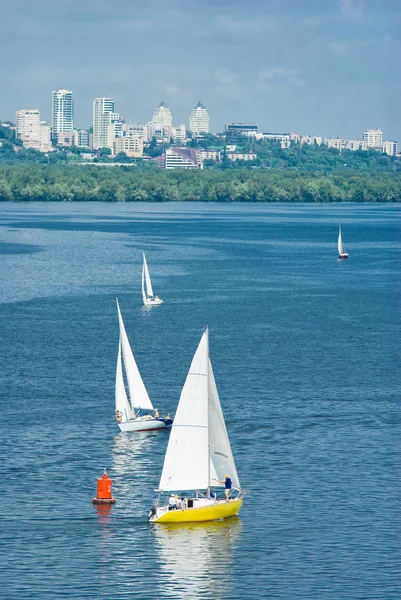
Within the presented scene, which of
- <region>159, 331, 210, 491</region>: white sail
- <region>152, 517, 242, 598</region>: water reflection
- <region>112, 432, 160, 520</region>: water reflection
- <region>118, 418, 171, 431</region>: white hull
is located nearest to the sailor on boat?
<region>159, 331, 210, 491</region>: white sail

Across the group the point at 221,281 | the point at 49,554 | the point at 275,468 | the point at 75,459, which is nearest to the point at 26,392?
the point at 75,459

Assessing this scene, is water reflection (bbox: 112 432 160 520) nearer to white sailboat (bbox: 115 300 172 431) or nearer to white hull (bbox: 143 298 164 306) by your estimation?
white sailboat (bbox: 115 300 172 431)

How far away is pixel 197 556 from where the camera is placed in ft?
177

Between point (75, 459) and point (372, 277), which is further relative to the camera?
point (372, 277)

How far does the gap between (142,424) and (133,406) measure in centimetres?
270

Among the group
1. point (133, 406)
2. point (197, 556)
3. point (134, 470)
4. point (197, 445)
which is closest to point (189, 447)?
point (197, 445)

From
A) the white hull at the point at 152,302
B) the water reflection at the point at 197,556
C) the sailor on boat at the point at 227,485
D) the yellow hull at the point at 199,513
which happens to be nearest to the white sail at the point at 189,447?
the sailor on boat at the point at 227,485

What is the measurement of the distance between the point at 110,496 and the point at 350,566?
39.2 ft

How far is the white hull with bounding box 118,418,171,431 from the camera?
7375 centimetres

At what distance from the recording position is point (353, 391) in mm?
85125

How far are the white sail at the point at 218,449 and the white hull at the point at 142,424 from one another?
16.0m

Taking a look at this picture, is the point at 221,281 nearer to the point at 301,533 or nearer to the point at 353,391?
the point at 353,391

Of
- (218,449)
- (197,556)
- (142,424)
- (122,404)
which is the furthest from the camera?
(122,404)

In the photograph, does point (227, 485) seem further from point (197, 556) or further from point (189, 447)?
point (197, 556)
